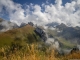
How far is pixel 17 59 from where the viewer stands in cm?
721

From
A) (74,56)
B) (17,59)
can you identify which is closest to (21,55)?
(17,59)

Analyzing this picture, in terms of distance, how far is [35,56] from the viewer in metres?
6.54

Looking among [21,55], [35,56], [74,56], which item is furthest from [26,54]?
[74,56]

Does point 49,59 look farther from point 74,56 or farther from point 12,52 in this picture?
point 74,56

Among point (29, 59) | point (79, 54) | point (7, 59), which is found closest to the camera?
point (29, 59)

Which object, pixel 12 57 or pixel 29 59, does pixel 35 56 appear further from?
pixel 12 57

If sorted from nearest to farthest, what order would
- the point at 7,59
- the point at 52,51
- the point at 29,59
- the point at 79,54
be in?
the point at 29,59 < the point at 52,51 < the point at 7,59 < the point at 79,54

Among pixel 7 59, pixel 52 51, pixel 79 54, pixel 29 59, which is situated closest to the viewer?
pixel 29 59

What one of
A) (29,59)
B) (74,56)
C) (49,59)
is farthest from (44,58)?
(74,56)

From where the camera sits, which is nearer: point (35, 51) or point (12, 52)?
point (35, 51)

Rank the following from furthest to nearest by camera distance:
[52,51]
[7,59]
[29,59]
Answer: [7,59], [52,51], [29,59]

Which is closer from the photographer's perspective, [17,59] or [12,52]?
[17,59]

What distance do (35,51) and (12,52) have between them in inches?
67.8

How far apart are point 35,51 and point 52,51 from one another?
766 mm
